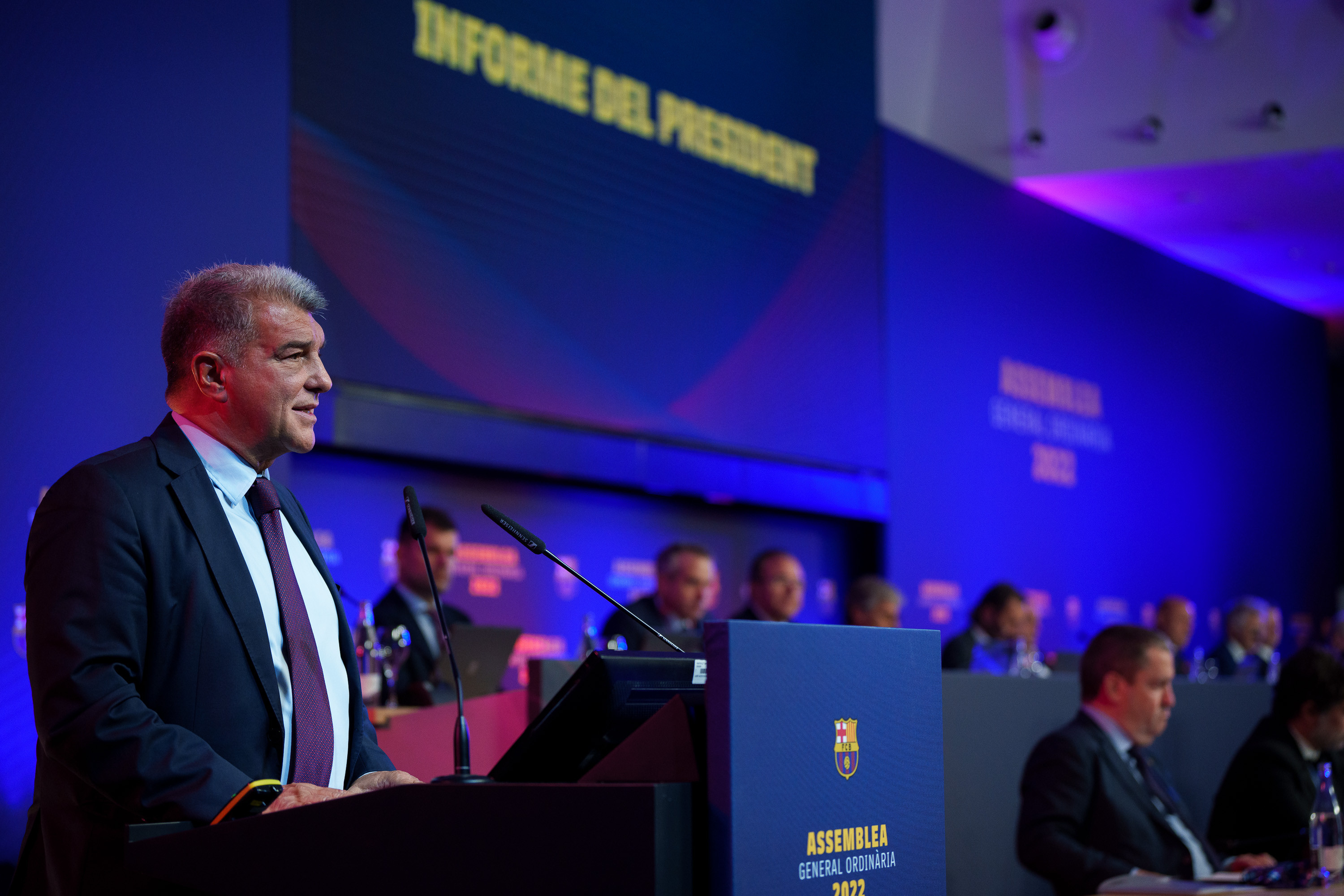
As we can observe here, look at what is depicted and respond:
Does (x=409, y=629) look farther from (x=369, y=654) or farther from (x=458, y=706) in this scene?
(x=458, y=706)

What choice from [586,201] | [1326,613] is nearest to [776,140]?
[586,201]

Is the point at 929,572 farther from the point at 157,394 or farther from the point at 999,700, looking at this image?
the point at 157,394

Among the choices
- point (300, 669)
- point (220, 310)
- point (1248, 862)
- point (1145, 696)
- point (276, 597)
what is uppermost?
point (220, 310)

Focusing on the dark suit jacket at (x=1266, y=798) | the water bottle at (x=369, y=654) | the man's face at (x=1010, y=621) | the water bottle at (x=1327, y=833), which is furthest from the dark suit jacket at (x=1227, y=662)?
the water bottle at (x=369, y=654)

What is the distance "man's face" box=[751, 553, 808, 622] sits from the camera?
6395 millimetres

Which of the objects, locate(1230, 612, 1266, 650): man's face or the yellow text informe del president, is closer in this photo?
the yellow text informe del president

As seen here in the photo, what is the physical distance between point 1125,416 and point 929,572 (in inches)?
136

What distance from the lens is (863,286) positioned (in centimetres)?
849

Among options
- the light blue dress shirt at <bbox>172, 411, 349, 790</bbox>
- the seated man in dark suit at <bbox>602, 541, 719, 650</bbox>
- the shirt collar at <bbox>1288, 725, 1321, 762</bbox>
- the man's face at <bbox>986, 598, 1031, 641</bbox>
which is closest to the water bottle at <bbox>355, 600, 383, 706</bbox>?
the seated man in dark suit at <bbox>602, 541, 719, 650</bbox>

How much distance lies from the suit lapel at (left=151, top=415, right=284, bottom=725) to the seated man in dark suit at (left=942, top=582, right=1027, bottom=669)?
5588 mm

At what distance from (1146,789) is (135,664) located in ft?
10.1

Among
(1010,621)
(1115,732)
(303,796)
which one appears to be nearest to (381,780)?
(303,796)

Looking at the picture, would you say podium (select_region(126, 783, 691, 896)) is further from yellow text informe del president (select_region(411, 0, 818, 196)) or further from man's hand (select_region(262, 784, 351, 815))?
yellow text informe del president (select_region(411, 0, 818, 196))

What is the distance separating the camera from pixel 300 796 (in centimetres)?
165
